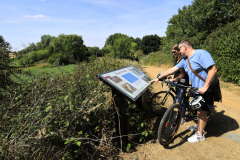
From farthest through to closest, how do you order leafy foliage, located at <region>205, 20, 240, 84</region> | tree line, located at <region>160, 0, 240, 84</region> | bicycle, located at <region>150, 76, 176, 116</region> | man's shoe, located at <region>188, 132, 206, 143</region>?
tree line, located at <region>160, 0, 240, 84</region>, leafy foliage, located at <region>205, 20, 240, 84</region>, bicycle, located at <region>150, 76, 176, 116</region>, man's shoe, located at <region>188, 132, 206, 143</region>

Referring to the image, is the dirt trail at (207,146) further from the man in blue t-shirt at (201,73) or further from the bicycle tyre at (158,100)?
the bicycle tyre at (158,100)

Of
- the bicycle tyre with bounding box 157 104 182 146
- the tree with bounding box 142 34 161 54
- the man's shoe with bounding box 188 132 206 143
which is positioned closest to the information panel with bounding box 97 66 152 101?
the bicycle tyre with bounding box 157 104 182 146

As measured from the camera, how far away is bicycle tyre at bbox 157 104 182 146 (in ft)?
8.93

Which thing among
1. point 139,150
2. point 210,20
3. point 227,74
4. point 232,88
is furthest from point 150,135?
point 210,20

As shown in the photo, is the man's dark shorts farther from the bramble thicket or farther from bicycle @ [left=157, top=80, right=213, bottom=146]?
the bramble thicket

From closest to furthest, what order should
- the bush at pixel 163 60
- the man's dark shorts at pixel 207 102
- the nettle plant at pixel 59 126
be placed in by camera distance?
the nettle plant at pixel 59 126, the man's dark shorts at pixel 207 102, the bush at pixel 163 60

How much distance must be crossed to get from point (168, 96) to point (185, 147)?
1.40m

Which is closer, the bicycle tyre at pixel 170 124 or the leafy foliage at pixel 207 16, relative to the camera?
the bicycle tyre at pixel 170 124

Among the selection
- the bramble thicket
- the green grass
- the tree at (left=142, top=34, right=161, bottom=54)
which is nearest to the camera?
the bramble thicket

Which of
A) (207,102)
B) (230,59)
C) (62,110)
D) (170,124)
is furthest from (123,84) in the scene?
(230,59)

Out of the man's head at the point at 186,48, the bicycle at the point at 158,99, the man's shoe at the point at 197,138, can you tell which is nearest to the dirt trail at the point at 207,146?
the man's shoe at the point at 197,138

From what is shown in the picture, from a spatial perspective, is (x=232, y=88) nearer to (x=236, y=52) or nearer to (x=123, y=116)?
(x=236, y=52)

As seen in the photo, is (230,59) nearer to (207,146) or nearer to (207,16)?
(207,146)

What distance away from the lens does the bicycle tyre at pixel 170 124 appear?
8.93 feet
